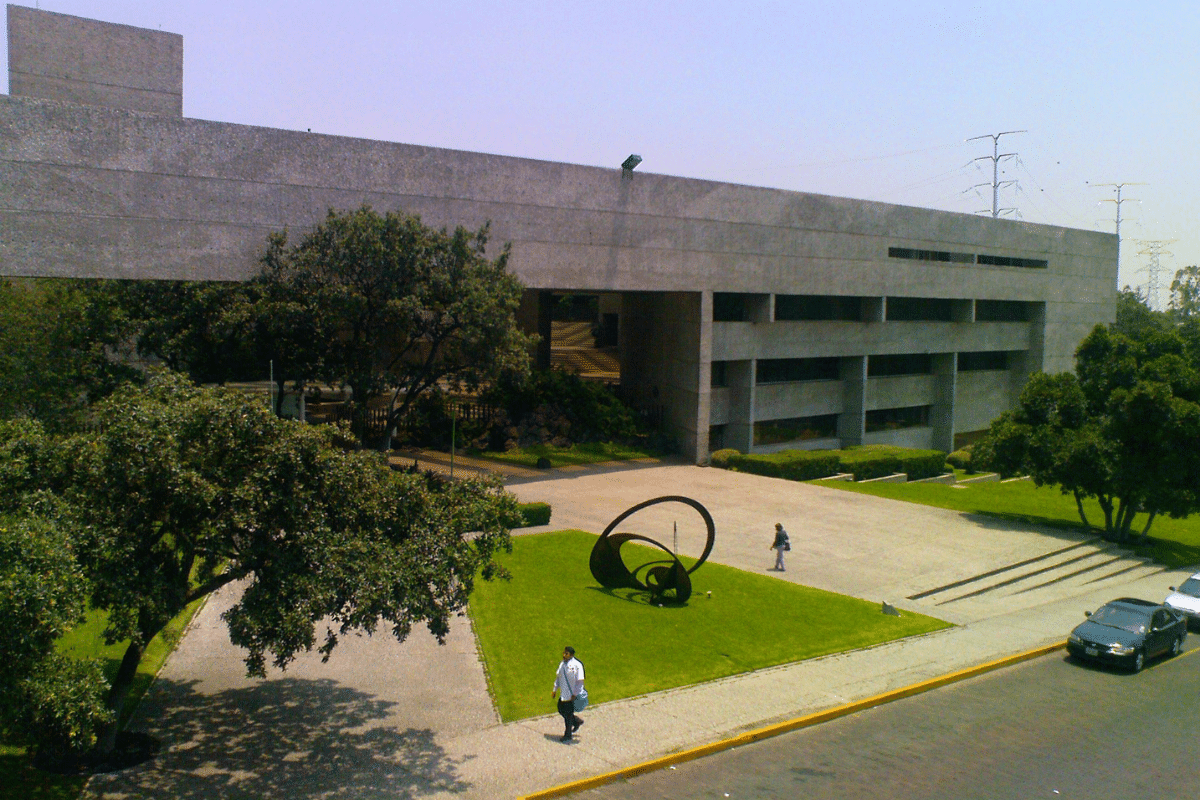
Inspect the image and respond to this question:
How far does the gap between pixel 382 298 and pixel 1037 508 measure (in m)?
27.7

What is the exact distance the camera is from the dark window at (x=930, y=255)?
49575mm

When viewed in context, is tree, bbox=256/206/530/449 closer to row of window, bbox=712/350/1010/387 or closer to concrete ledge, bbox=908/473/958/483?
row of window, bbox=712/350/1010/387

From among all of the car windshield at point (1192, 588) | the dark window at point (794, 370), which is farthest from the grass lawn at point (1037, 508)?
the dark window at point (794, 370)

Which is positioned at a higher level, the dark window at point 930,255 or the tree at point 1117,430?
the dark window at point 930,255

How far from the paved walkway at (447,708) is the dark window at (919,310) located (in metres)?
27.6

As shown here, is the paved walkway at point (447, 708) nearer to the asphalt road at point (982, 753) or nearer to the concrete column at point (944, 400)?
the asphalt road at point (982, 753)

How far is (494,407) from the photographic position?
41.5m

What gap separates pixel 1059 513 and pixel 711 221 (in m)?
18.7

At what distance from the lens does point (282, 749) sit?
43.1 ft

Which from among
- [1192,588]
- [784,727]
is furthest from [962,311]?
[784,727]

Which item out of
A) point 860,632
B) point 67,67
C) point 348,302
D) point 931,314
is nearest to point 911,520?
point 860,632

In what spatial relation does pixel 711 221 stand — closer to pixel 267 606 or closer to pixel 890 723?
pixel 890 723

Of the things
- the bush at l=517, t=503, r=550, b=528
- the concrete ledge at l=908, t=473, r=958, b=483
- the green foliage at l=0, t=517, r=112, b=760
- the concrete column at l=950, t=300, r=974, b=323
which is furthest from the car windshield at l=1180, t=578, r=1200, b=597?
the concrete column at l=950, t=300, r=974, b=323

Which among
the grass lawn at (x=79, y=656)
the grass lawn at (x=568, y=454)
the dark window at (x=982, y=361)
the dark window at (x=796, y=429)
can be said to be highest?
the dark window at (x=982, y=361)
